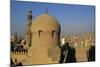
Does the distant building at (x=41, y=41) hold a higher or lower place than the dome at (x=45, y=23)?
lower

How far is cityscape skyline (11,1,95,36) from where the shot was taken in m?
2.87

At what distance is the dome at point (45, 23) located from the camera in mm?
2945

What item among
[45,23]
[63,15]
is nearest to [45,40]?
[45,23]

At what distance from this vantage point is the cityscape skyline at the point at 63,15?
2865mm

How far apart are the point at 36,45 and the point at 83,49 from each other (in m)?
0.73

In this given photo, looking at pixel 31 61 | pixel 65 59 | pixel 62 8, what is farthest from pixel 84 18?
pixel 31 61

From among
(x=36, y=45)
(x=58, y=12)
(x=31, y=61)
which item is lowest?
(x=31, y=61)

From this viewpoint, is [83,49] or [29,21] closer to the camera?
[29,21]

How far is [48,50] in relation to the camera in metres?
3.03

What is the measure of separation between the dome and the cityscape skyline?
5 cm

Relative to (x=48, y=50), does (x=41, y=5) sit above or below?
above

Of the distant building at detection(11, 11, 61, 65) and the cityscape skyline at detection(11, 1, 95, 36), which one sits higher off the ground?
the cityscape skyline at detection(11, 1, 95, 36)
